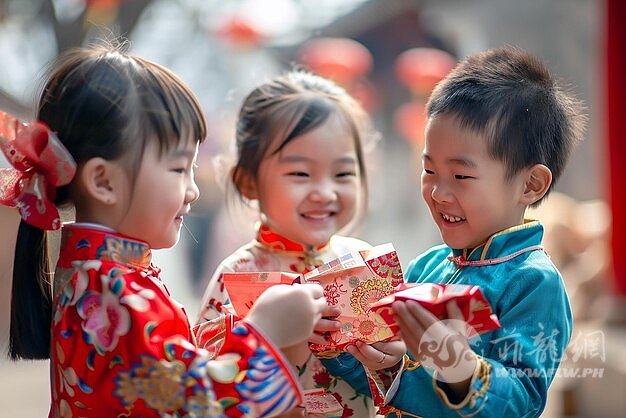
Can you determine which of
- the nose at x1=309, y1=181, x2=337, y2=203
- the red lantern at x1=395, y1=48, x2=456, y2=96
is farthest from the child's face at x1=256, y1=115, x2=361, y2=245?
the red lantern at x1=395, y1=48, x2=456, y2=96

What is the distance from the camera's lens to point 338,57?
31.7ft

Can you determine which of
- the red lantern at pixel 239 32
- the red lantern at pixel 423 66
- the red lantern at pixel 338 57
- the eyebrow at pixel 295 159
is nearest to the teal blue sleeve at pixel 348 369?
the eyebrow at pixel 295 159

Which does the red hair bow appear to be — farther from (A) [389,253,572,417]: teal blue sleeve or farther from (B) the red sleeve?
(A) [389,253,572,417]: teal blue sleeve

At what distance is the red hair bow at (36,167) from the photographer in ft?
5.37

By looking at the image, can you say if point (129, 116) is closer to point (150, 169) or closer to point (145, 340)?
point (150, 169)

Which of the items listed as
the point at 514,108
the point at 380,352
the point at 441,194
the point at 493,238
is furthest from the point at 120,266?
the point at 514,108

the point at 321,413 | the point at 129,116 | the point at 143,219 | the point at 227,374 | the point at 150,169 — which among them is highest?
the point at 129,116

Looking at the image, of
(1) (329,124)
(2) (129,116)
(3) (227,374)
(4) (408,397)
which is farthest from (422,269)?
(2) (129,116)

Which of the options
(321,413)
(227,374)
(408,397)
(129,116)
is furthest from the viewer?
(321,413)

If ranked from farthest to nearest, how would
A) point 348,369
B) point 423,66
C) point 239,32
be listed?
point 423,66
point 239,32
point 348,369

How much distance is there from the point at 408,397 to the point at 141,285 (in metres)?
0.63

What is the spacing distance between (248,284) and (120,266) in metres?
0.30

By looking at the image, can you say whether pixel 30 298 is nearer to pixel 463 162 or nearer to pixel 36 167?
pixel 36 167

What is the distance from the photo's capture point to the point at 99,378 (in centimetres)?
156
